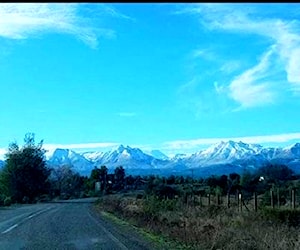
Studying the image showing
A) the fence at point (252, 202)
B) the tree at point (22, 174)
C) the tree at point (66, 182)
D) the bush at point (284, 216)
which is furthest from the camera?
the tree at point (66, 182)

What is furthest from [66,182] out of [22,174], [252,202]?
[252,202]

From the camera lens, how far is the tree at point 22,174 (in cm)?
8269

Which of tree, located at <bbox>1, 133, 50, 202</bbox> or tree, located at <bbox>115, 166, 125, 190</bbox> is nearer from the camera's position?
tree, located at <bbox>1, 133, 50, 202</bbox>

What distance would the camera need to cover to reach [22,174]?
83.1 metres

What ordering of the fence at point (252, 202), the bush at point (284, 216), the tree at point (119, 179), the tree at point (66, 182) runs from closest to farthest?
the bush at point (284, 216) < the fence at point (252, 202) < the tree at point (66, 182) < the tree at point (119, 179)

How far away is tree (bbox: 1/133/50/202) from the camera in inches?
3255

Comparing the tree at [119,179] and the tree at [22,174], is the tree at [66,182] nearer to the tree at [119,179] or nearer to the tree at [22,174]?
the tree at [119,179]

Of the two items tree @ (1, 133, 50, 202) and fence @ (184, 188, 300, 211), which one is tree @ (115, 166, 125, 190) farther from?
fence @ (184, 188, 300, 211)

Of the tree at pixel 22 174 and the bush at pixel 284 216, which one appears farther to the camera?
the tree at pixel 22 174

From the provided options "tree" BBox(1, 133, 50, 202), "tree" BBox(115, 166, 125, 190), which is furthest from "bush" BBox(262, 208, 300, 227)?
"tree" BBox(115, 166, 125, 190)

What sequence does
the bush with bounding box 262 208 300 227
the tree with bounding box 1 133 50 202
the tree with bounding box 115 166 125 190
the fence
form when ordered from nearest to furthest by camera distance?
the bush with bounding box 262 208 300 227
the fence
the tree with bounding box 1 133 50 202
the tree with bounding box 115 166 125 190

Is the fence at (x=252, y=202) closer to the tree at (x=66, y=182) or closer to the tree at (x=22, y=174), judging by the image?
the tree at (x=22, y=174)

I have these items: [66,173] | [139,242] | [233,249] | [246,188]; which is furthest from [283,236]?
[66,173]

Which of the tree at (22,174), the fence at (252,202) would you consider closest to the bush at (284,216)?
the fence at (252,202)
